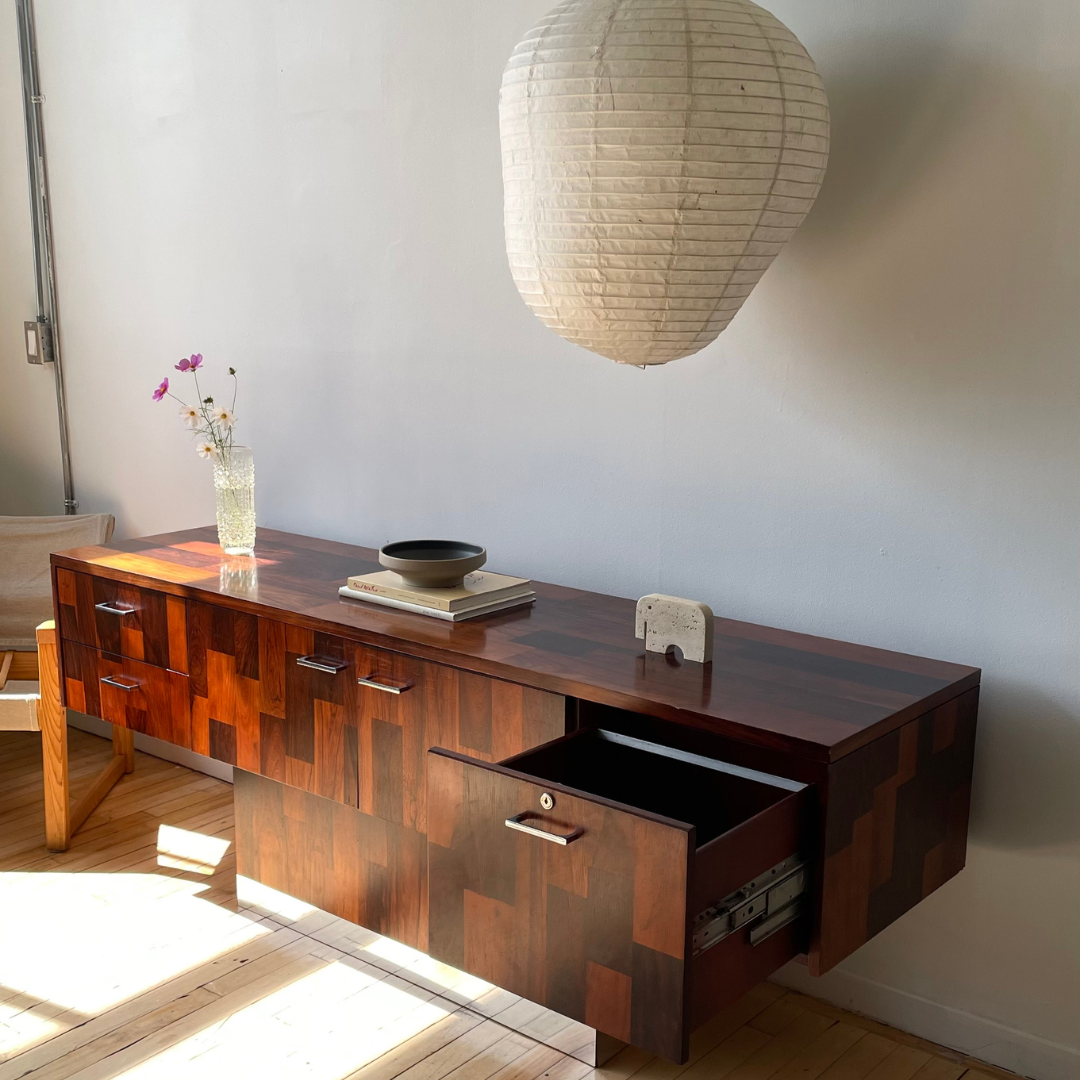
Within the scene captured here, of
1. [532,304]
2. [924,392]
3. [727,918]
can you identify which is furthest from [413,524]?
[727,918]

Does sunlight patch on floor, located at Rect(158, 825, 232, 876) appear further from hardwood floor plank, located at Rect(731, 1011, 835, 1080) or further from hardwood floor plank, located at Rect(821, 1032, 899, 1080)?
hardwood floor plank, located at Rect(821, 1032, 899, 1080)

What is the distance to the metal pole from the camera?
9.53ft

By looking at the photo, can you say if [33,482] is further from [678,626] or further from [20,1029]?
[678,626]

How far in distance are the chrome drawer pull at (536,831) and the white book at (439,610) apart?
55 cm

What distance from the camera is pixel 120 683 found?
225 cm

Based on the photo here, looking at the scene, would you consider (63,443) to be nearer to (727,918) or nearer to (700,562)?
(700,562)

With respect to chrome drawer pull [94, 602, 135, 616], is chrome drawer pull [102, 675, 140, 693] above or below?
below

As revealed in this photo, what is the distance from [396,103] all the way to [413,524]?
31.5 inches

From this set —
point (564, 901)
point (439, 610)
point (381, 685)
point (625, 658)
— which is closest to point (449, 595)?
point (439, 610)

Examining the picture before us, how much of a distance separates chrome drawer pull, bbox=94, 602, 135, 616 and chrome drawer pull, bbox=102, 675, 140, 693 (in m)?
0.12

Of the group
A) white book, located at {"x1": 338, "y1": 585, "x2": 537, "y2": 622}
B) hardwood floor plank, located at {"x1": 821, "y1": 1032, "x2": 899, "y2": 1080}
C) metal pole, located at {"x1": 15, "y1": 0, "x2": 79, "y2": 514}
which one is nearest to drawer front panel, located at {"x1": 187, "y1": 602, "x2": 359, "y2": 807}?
white book, located at {"x1": 338, "y1": 585, "x2": 537, "y2": 622}

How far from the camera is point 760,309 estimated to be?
6.22 feet

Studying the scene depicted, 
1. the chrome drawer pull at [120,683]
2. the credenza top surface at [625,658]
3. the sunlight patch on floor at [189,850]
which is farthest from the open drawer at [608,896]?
the sunlight patch on floor at [189,850]

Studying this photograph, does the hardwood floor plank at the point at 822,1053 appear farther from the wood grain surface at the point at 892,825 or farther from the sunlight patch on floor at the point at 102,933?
the sunlight patch on floor at the point at 102,933
